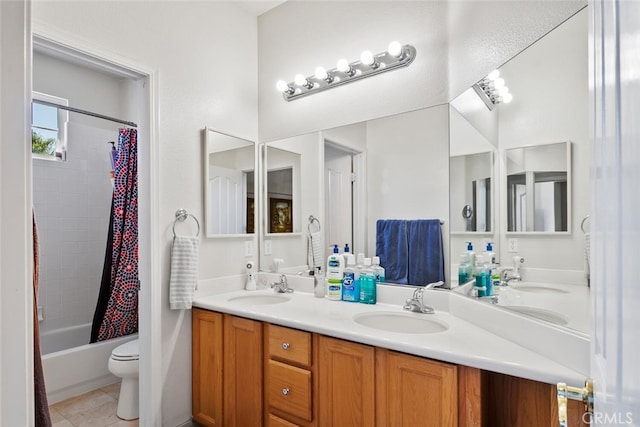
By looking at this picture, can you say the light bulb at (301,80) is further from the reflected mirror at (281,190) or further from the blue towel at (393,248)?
the blue towel at (393,248)

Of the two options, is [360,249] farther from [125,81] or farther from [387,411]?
[125,81]

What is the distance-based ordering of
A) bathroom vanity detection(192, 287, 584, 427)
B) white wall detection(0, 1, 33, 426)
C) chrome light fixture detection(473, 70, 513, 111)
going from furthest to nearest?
1. chrome light fixture detection(473, 70, 513, 111)
2. bathroom vanity detection(192, 287, 584, 427)
3. white wall detection(0, 1, 33, 426)

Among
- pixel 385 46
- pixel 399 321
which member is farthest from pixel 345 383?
pixel 385 46

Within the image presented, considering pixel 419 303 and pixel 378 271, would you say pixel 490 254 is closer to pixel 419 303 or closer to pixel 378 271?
pixel 419 303

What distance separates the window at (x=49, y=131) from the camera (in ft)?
9.26

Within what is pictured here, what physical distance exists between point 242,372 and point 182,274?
0.64 meters

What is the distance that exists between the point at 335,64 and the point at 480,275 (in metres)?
1.53

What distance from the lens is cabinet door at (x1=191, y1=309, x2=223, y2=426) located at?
6.26 feet

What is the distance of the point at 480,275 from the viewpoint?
1481mm

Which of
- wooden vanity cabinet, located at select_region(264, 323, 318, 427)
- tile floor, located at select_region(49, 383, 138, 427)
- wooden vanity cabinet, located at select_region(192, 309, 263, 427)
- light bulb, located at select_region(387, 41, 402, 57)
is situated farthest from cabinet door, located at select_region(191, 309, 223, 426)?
light bulb, located at select_region(387, 41, 402, 57)

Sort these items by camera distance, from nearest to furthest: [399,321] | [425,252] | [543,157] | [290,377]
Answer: [543,157]
[290,377]
[399,321]
[425,252]

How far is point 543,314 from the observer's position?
114 centimetres

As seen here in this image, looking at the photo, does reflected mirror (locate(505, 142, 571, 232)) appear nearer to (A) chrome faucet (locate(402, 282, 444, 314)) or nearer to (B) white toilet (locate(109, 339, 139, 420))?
(A) chrome faucet (locate(402, 282, 444, 314))

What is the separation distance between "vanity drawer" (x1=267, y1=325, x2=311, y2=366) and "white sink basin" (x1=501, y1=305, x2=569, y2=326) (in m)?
0.85
